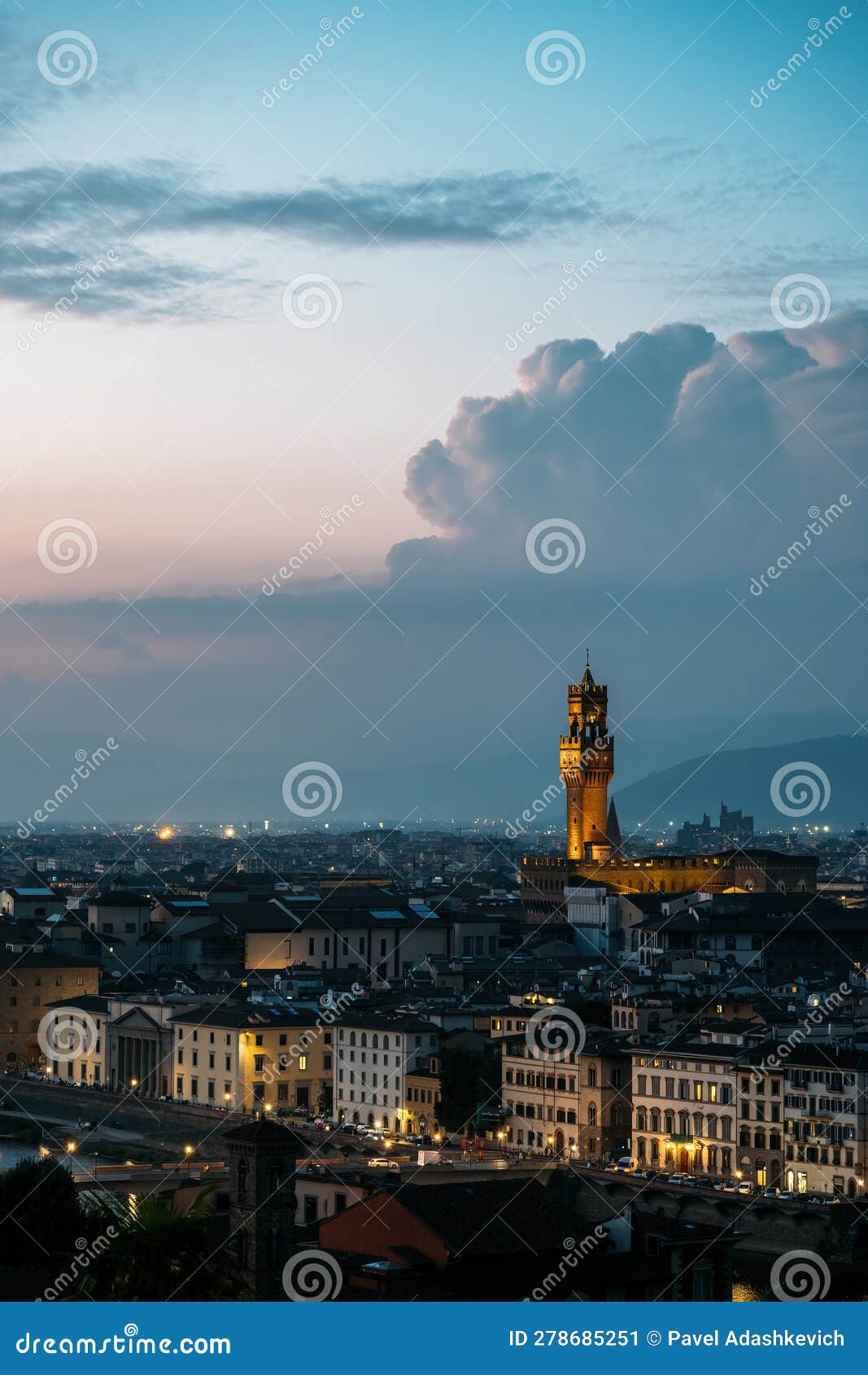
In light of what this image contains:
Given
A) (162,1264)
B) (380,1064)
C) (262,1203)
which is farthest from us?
(380,1064)

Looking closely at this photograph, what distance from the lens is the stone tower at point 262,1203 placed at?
25.0 meters

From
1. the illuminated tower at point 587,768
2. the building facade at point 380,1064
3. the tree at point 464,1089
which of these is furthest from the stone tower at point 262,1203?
the illuminated tower at point 587,768

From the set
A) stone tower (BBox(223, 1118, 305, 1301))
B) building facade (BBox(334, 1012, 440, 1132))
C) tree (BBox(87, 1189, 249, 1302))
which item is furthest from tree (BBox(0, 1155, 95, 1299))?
building facade (BBox(334, 1012, 440, 1132))

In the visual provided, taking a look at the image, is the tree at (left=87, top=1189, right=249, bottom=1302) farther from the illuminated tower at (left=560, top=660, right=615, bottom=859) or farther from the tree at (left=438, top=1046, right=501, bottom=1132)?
the illuminated tower at (left=560, top=660, right=615, bottom=859)

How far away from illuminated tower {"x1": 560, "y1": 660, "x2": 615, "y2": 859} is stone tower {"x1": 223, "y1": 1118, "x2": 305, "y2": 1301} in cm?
5136

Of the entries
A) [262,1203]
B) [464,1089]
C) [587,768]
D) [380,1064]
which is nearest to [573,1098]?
[464,1089]

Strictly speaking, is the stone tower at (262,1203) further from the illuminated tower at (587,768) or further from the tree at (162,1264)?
the illuminated tower at (587,768)

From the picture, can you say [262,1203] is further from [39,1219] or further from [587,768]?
[587,768]

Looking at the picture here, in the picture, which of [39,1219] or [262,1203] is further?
[39,1219]

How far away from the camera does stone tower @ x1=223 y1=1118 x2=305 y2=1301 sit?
81.9 feet

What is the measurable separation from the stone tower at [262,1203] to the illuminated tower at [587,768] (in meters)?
51.4

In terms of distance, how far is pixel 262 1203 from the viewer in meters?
26.0

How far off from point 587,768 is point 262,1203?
54.0 m

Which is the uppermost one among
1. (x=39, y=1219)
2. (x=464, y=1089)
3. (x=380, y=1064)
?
(x=380, y=1064)
